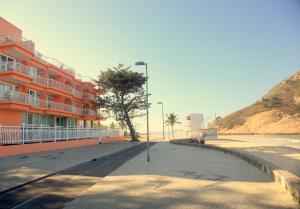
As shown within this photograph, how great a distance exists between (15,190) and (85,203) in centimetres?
343

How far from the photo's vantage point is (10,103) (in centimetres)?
2773

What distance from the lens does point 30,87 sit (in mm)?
33188

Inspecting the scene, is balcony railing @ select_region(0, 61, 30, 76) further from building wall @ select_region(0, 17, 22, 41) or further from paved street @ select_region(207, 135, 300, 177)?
paved street @ select_region(207, 135, 300, 177)

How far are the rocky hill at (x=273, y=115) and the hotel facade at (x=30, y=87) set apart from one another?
224 ft

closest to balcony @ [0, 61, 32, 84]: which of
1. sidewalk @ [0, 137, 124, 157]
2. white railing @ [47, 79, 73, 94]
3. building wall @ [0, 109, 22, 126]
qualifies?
building wall @ [0, 109, 22, 126]

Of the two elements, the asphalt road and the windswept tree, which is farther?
the windswept tree

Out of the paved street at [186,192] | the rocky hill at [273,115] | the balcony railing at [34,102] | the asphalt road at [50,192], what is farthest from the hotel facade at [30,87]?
the rocky hill at [273,115]

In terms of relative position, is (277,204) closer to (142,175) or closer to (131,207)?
(131,207)

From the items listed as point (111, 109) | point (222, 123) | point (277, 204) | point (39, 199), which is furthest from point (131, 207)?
point (222, 123)

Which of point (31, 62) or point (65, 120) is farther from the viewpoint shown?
point (65, 120)

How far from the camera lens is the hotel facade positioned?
28.5m

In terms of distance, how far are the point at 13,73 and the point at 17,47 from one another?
8.66 ft

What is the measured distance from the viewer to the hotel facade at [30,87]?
28469 mm

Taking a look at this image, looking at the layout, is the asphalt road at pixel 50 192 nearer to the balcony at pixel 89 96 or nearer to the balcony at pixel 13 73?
the balcony at pixel 13 73
